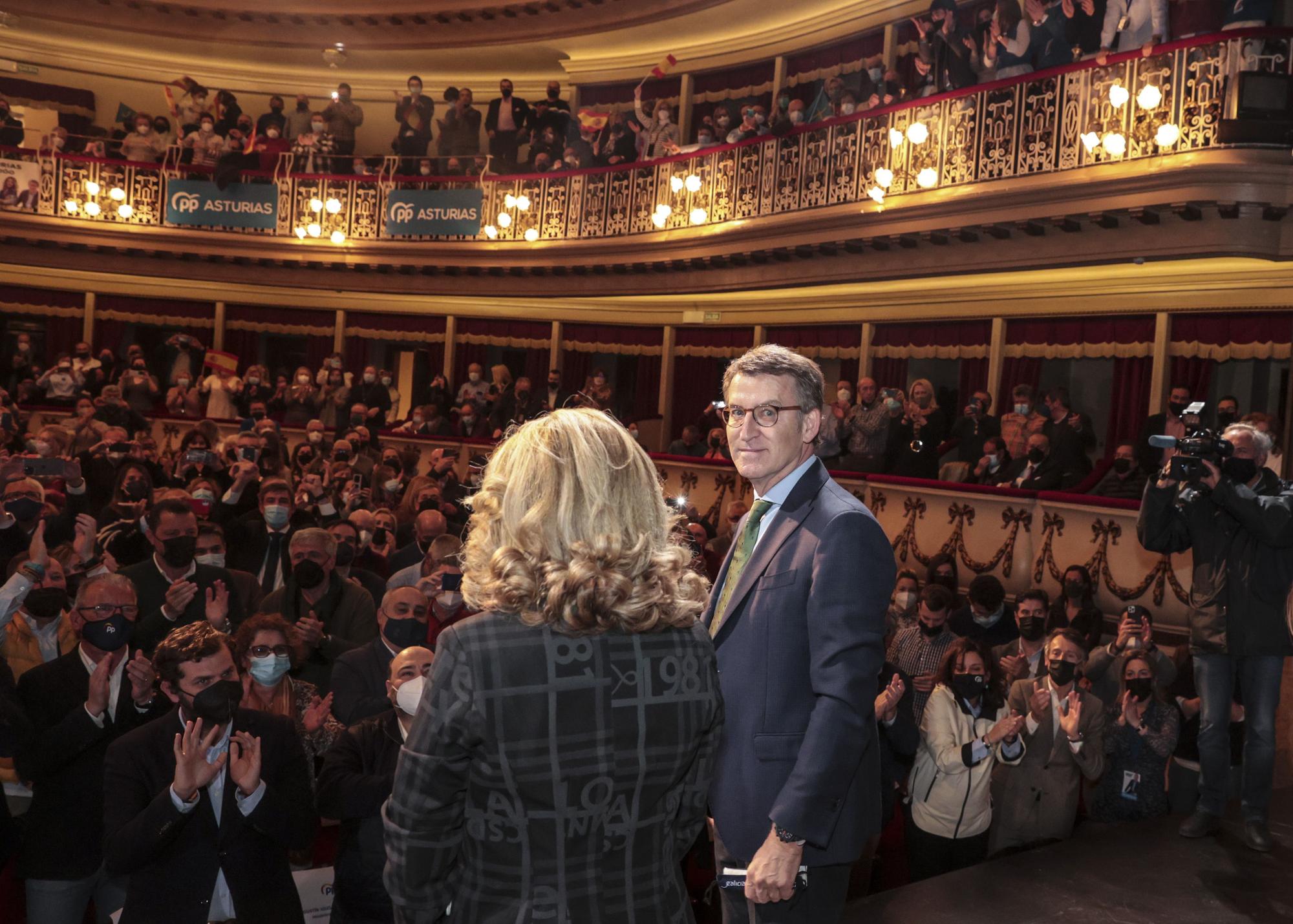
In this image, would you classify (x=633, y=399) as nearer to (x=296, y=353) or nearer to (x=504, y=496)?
(x=296, y=353)

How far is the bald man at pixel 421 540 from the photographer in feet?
26.6

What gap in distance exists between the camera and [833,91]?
1394 cm

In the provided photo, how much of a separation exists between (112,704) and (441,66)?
18.9 meters

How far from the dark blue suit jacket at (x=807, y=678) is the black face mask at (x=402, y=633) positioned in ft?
7.48

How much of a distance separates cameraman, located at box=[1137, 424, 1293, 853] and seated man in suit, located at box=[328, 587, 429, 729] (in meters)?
2.88

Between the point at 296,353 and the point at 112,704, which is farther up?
the point at 296,353

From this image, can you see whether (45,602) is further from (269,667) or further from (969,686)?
(969,686)

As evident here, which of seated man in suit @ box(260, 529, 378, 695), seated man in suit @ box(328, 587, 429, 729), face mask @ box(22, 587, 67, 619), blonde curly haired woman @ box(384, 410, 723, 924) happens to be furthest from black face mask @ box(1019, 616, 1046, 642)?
blonde curly haired woman @ box(384, 410, 723, 924)

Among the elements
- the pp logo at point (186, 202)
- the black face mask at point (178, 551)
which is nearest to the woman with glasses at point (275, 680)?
the black face mask at point (178, 551)

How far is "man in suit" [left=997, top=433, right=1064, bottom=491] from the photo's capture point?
9.97 metres

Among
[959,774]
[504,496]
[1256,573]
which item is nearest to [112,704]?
[504,496]

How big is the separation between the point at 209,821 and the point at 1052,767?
12.1ft

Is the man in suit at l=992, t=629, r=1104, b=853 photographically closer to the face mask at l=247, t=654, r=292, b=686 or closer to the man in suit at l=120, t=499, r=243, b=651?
the face mask at l=247, t=654, r=292, b=686

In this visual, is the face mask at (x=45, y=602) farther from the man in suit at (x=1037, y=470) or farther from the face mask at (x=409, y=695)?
the man in suit at (x=1037, y=470)
